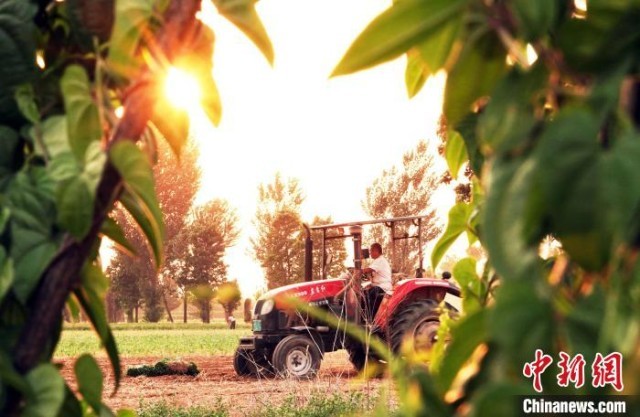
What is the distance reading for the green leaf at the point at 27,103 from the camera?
2.68 ft

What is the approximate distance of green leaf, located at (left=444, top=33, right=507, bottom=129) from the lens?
0.53 meters

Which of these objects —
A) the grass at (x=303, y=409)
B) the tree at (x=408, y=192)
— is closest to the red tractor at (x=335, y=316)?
the grass at (x=303, y=409)

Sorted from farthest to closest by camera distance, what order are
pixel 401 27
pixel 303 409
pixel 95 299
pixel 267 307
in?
pixel 267 307, pixel 303 409, pixel 95 299, pixel 401 27

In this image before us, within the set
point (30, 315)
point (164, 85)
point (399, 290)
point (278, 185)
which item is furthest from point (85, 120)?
point (278, 185)

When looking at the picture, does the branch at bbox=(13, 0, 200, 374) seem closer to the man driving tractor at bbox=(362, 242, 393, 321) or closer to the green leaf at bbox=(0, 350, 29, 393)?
the green leaf at bbox=(0, 350, 29, 393)

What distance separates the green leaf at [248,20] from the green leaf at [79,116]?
0.16 metres

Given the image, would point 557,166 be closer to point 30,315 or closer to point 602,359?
point 602,359

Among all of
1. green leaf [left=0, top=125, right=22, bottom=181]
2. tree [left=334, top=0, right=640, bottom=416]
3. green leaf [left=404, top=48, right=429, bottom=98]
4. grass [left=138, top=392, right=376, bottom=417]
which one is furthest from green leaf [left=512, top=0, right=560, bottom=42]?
grass [left=138, top=392, right=376, bottom=417]

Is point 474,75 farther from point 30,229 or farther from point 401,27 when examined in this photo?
point 30,229

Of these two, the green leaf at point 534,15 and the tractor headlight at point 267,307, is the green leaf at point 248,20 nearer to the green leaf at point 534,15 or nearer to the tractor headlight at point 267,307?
the green leaf at point 534,15

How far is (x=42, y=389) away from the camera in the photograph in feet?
2.41

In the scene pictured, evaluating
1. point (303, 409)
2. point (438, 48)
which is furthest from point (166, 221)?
point (438, 48)

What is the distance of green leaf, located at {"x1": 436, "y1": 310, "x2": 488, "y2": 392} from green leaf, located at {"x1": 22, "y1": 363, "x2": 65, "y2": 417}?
0.38 meters

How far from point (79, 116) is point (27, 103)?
0.12 meters
